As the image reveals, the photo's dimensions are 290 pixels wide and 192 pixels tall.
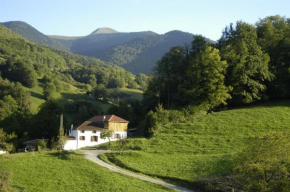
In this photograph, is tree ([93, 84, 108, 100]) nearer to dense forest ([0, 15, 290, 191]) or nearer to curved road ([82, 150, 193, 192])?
dense forest ([0, 15, 290, 191])

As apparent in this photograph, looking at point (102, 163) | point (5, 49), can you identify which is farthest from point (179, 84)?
point (5, 49)

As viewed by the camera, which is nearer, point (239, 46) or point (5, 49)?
point (239, 46)

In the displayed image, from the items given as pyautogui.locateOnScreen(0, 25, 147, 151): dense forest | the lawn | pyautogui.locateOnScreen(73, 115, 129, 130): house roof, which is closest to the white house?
pyautogui.locateOnScreen(73, 115, 129, 130): house roof

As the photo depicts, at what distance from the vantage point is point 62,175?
37250 mm

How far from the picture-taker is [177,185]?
34.5 m

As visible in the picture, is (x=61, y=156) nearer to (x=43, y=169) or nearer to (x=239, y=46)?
(x=43, y=169)

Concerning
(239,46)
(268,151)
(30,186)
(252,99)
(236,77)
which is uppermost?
(239,46)

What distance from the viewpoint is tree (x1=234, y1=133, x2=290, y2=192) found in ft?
84.0

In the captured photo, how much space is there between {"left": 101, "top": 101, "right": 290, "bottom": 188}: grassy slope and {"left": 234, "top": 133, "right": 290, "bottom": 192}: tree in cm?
827

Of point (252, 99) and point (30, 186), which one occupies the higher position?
point (252, 99)

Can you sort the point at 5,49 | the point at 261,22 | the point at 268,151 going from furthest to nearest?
1. the point at 5,49
2. the point at 261,22
3. the point at 268,151

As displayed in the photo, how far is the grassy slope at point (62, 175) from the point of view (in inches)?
1330

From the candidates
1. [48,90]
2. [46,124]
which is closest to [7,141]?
[46,124]

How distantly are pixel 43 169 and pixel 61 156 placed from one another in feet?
17.3
